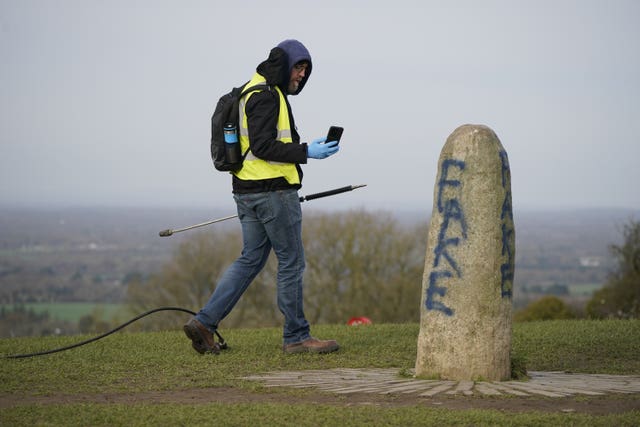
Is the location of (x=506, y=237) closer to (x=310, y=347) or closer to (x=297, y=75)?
(x=310, y=347)

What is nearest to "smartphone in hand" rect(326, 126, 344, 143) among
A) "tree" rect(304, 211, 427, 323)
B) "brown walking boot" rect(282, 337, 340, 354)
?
"brown walking boot" rect(282, 337, 340, 354)

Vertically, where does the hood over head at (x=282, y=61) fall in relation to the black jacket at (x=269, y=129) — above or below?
above

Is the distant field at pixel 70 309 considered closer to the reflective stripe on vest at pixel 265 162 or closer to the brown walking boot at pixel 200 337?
the brown walking boot at pixel 200 337

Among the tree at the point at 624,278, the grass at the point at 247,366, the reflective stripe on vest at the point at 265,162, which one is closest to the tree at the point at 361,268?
the tree at the point at 624,278

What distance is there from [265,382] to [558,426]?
264 cm

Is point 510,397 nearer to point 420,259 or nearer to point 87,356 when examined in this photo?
point 87,356

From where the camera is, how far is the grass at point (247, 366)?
618cm

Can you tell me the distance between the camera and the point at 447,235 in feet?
25.3

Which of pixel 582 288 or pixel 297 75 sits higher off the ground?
pixel 297 75

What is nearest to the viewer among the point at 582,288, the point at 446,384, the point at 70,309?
the point at 446,384

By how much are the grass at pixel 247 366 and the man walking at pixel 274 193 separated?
1.03 feet

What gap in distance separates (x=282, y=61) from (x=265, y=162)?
1.01 metres

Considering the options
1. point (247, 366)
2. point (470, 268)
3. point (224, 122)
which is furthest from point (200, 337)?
point (470, 268)

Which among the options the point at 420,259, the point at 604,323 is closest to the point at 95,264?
the point at 420,259
